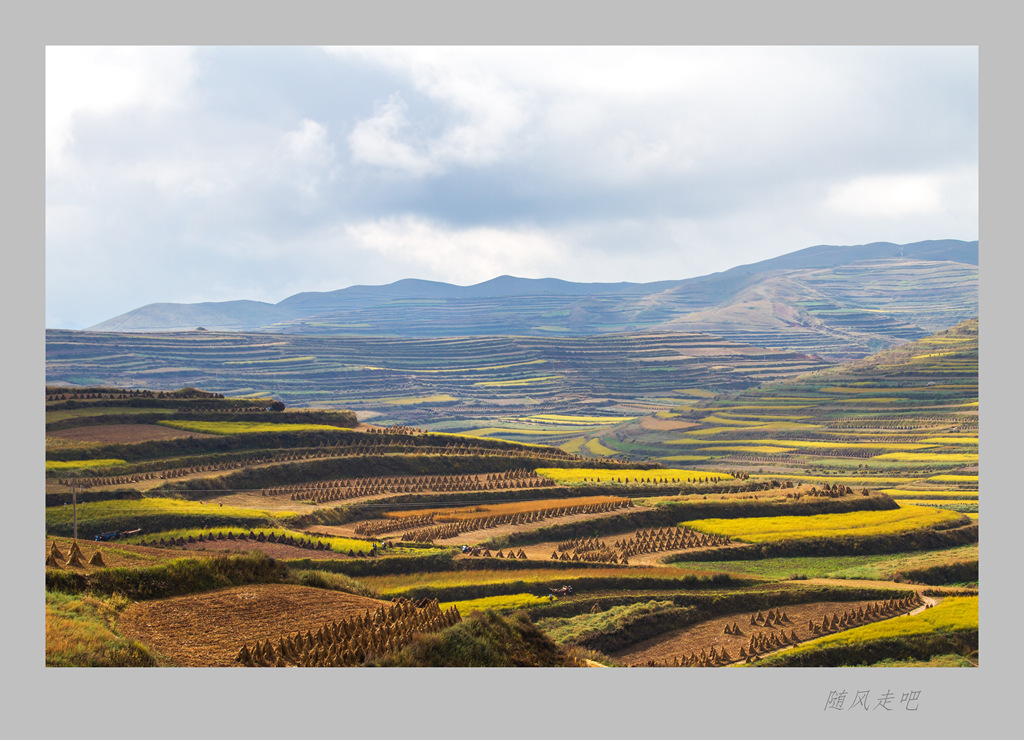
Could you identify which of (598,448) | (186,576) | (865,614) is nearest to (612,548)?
(865,614)

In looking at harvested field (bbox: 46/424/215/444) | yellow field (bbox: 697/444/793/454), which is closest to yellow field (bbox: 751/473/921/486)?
yellow field (bbox: 697/444/793/454)

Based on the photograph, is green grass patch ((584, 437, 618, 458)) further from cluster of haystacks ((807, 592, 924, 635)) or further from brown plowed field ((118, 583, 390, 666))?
brown plowed field ((118, 583, 390, 666))

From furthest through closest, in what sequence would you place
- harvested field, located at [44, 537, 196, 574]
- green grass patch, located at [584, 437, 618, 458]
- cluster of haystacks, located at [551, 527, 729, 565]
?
1. green grass patch, located at [584, 437, 618, 458]
2. cluster of haystacks, located at [551, 527, 729, 565]
3. harvested field, located at [44, 537, 196, 574]

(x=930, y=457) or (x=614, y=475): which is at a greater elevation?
(x=614, y=475)

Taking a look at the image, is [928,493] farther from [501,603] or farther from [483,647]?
[483,647]

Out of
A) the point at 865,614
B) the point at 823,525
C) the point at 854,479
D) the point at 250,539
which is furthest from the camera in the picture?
the point at 854,479

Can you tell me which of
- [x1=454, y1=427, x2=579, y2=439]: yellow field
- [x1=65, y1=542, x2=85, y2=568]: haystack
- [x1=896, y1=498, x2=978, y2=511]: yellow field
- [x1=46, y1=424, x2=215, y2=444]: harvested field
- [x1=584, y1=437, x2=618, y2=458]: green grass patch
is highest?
[x1=46, y1=424, x2=215, y2=444]: harvested field
